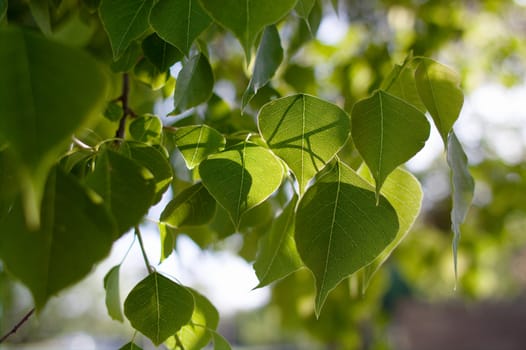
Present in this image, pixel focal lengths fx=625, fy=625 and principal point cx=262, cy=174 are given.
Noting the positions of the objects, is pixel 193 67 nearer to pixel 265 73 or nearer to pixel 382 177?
pixel 265 73

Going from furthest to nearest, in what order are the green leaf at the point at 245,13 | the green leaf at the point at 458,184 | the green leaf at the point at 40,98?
the green leaf at the point at 458,184
the green leaf at the point at 245,13
the green leaf at the point at 40,98

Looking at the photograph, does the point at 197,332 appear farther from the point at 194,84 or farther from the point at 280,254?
the point at 194,84

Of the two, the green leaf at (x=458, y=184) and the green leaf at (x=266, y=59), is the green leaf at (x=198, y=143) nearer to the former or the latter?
the green leaf at (x=266, y=59)

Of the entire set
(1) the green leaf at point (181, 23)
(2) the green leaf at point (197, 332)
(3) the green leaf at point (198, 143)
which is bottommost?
(2) the green leaf at point (197, 332)

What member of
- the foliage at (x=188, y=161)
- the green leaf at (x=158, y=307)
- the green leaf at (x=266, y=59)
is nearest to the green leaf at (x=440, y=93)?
Result: the foliage at (x=188, y=161)

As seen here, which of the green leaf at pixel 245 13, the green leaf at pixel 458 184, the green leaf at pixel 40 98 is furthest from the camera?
the green leaf at pixel 458 184

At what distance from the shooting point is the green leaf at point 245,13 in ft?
1.13

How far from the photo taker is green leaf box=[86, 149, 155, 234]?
0.35 metres

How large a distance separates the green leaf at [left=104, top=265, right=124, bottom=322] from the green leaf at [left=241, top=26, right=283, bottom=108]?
7.3 inches

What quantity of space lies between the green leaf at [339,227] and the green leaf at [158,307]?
0.30 feet

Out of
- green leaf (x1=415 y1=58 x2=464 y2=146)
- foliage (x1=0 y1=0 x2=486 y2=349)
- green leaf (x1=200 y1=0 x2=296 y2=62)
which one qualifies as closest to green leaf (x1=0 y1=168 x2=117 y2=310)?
foliage (x1=0 y1=0 x2=486 y2=349)

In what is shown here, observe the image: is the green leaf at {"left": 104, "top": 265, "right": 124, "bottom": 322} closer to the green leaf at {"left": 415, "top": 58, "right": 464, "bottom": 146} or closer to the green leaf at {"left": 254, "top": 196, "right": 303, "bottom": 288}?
the green leaf at {"left": 254, "top": 196, "right": 303, "bottom": 288}

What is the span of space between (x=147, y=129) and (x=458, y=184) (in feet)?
0.80

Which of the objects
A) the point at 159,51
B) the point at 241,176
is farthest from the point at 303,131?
the point at 159,51
